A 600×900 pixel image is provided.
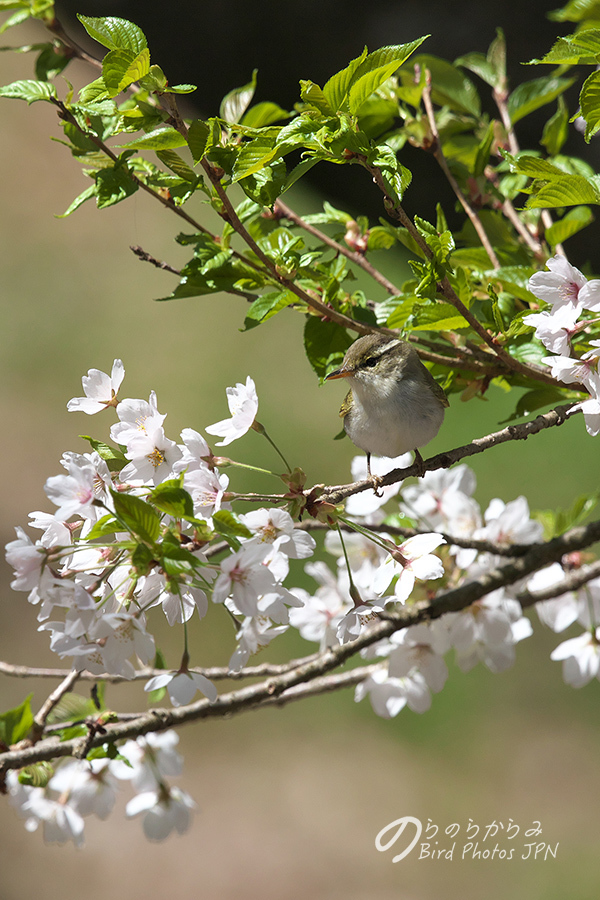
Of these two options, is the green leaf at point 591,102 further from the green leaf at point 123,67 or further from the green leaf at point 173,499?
the green leaf at point 173,499

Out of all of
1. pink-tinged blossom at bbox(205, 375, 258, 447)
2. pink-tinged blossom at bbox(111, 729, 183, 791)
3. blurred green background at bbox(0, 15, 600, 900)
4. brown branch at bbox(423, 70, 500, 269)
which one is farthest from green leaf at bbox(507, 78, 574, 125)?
blurred green background at bbox(0, 15, 600, 900)

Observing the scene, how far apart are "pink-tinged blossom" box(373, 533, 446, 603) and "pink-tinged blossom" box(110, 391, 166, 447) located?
14.5 inches

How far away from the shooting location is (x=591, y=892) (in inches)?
117

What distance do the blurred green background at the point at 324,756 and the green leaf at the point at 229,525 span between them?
2.57 metres

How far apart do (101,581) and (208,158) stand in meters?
0.57

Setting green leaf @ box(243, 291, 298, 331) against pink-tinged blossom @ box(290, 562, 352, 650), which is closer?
green leaf @ box(243, 291, 298, 331)

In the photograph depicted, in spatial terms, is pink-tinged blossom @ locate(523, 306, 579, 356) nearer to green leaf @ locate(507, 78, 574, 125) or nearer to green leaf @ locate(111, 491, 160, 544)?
green leaf @ locate(111, 491, 160, 544)

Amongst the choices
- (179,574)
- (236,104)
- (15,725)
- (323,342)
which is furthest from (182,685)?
(236,104)

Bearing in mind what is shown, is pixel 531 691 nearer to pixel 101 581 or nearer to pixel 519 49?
pixel 519 49

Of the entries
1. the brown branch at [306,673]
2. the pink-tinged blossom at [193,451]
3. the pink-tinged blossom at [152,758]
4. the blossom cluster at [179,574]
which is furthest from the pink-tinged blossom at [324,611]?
the pink-tinged blossom at [193,451]

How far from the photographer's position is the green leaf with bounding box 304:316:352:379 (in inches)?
50.4

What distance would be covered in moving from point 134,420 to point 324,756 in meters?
3.18

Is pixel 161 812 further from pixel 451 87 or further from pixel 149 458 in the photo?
pixel 451 87

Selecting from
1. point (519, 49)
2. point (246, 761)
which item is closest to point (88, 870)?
point (246, 761)
